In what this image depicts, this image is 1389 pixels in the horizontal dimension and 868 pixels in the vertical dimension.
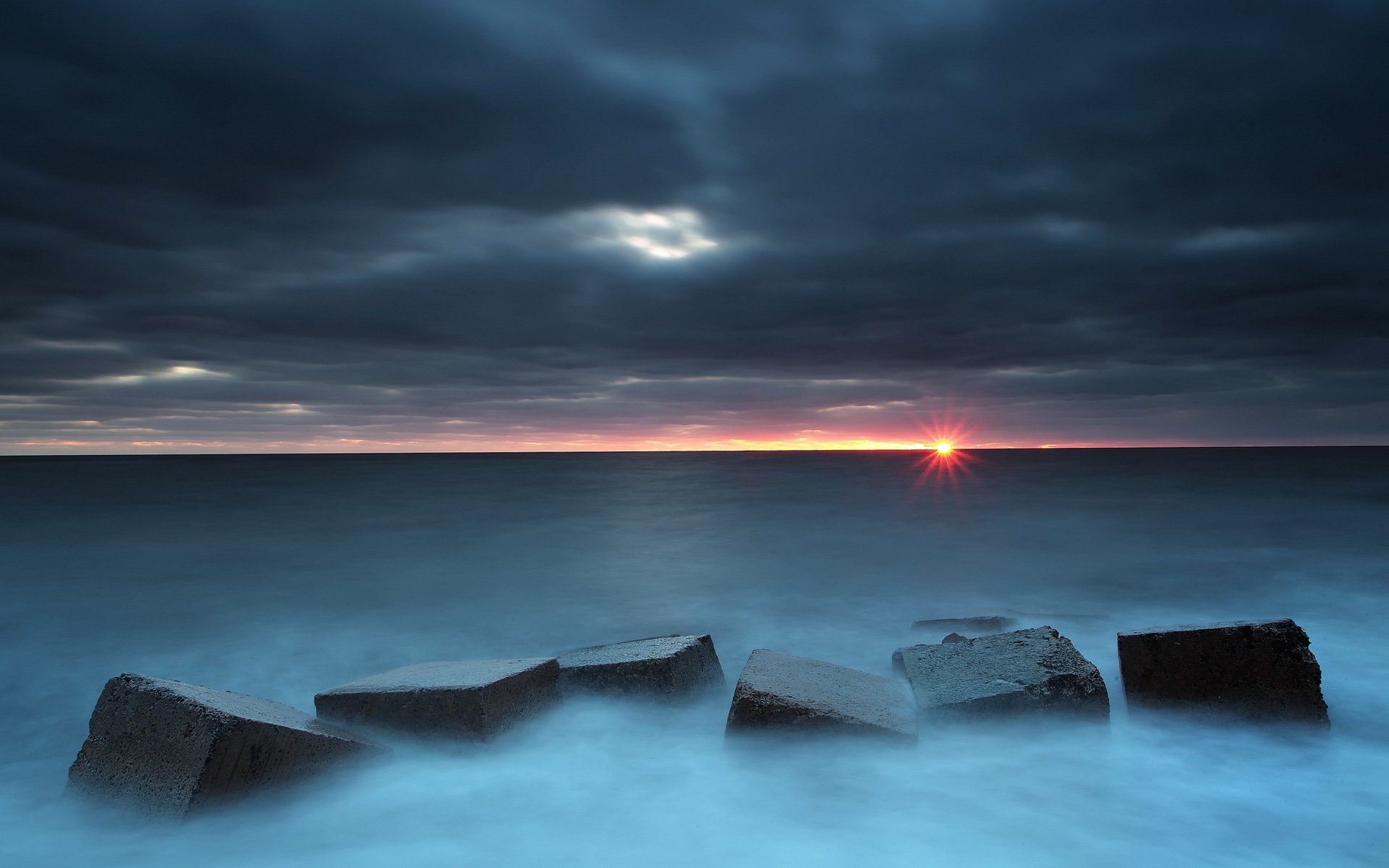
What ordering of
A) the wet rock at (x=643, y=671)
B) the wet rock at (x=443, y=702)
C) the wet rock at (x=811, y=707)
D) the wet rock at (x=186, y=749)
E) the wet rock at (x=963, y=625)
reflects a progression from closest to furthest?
the wet rock at (x=186, y=749) → the wet rock at (x=811, y=707) → the wet rock at (x=443, y=702) → the wet rock at (x=643, y=671) → the wet rock at (x=963, y=625)

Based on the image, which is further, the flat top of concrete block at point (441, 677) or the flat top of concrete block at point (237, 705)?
the flat top of concrete block at point (441, 677)

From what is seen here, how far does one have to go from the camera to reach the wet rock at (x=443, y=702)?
3865 millimetres

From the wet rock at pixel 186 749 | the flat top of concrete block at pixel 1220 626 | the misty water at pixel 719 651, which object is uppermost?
the flat top of concrete block at pixel 1220 626

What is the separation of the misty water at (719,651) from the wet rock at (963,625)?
187 millimetres

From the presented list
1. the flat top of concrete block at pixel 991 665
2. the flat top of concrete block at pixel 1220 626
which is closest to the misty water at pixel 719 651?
the flat top of concrete block at pixel 991 665

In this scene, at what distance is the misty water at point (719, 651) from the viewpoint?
3230 mm

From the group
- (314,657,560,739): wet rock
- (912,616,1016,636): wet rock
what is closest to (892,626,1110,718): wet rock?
(314,657,560,739): wet rock

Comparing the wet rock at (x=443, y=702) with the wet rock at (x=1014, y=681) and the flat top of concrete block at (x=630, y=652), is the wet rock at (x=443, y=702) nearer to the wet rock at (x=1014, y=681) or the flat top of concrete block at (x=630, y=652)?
the flat top of concrete block at (x=630, y=652)

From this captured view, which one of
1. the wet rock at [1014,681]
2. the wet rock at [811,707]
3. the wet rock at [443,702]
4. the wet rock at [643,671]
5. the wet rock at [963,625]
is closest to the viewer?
the wet rock at [811,707]

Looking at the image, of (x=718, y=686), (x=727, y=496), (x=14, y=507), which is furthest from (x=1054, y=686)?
(x=14, y=507)

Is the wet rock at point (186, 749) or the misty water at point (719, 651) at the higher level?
the wet rock at point (186, 749)

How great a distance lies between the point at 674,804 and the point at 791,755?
1.98ft

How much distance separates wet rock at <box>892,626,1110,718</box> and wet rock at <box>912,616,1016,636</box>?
238 cm

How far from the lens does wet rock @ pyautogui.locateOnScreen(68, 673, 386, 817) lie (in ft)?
10.3
